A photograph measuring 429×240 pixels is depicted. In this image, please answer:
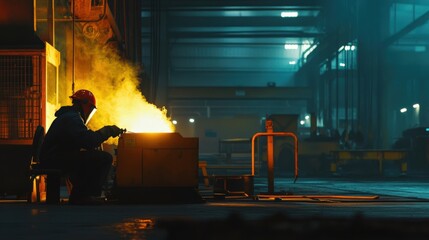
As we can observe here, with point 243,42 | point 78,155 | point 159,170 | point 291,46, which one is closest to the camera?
point 78,155

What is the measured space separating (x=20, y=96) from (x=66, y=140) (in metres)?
1.99

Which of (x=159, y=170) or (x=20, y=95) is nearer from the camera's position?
(x=159, y=170)

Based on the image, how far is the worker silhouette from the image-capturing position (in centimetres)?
689

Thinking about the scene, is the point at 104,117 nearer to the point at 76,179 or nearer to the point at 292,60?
the point at 76,179

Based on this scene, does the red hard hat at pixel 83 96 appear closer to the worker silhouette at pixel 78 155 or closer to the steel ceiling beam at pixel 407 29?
the worker silhouette at pixel 78 155

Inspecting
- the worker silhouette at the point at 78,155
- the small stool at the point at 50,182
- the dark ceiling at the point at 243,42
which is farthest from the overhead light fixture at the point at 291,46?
the worker silhouette at the point at 78,155

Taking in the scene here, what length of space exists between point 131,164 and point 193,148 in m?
0.70

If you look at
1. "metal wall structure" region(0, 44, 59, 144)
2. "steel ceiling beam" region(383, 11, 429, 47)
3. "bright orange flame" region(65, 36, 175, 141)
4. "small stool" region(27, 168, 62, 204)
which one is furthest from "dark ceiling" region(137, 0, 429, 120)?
"small stool" region(27, 168, 62, 204)

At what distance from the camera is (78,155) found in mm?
6898

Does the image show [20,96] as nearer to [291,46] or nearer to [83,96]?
[83,96]

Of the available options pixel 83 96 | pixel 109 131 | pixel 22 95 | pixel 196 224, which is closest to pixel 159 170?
pixel 109 131

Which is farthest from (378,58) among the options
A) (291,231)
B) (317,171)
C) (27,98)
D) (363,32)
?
(291,231)

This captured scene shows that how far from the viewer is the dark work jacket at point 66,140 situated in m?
6.89

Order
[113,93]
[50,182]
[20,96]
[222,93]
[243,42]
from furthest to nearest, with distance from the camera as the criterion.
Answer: [243,42] < [222,93] < [113,93] < [20,96] < [50,182]
